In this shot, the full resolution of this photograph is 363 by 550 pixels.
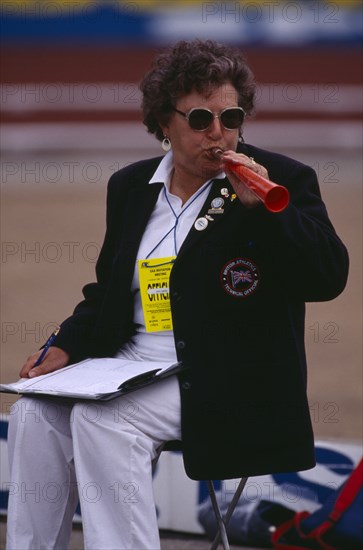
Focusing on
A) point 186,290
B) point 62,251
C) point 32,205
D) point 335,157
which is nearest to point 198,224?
point 186,290

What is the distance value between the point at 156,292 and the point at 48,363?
0.35 meters

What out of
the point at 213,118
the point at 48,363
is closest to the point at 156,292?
the point at 48,363

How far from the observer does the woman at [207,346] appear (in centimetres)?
241

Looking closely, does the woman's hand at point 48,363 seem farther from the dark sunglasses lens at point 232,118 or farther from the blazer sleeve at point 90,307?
the dark sunglasses lens at point 232,118

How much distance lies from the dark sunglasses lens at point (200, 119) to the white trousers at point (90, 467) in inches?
24.8

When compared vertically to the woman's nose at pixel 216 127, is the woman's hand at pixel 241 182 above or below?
below

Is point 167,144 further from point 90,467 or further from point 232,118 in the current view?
point 90,467

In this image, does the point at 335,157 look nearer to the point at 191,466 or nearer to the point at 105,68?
the point at 105,68

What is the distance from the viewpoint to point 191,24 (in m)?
15.0

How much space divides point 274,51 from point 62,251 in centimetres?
737

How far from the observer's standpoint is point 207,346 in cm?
254

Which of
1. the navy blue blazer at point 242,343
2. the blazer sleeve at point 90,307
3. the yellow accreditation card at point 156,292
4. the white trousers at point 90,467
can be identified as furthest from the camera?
the blazer sleeve at point 90,307

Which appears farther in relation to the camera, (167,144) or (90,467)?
(167,144)

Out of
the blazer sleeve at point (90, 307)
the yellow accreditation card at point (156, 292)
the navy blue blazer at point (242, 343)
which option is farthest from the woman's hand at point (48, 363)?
the navy blue blazer at point (242, 343)
